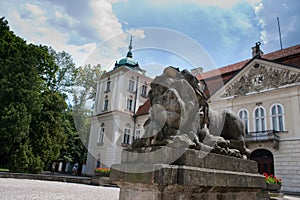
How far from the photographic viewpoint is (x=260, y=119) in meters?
19.8

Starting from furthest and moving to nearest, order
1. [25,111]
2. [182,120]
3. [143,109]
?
[143,109] → [25,111] → [182,120]

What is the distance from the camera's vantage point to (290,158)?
1773 centimetres

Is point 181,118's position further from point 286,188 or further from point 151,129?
point 286,188

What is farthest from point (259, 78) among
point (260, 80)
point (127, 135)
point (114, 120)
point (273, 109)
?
point (127, 135)

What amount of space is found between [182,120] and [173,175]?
870 mm

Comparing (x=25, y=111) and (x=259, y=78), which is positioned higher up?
(x=259, y=78)

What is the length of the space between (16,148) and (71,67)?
466 inches

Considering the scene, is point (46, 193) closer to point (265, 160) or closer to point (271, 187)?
point (271, 187)

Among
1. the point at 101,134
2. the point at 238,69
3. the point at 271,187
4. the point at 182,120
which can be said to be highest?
the point at 238,69

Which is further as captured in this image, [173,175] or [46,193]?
[46,193]

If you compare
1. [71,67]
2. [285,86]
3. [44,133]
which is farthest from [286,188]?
[71,67]

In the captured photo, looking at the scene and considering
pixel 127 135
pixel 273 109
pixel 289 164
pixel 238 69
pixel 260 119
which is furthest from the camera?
pixel 127 135

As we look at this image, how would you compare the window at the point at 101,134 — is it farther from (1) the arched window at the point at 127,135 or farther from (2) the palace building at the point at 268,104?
(2) the palace building at the point at 268,104

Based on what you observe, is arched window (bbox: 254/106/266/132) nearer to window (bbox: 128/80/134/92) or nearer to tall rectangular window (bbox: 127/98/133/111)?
window (bbox: 128/80/134/92)
